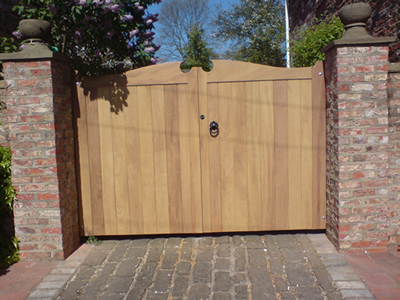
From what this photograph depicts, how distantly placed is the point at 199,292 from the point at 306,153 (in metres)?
1.74

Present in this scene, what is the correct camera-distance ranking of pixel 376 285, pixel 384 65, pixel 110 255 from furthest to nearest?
pixel 110 255
pixel 384 65
pixel 376 285

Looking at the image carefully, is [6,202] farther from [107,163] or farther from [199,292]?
[199,292]

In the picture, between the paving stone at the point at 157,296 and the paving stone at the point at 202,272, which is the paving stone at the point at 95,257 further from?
the paving stone at the point at 202,272

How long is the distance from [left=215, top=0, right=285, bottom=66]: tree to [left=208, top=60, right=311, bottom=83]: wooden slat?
882cm

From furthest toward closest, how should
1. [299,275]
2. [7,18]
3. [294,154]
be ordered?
[7,18] → [294,154] → [299,275]

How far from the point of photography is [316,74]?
3348mm

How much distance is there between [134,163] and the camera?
348 centimetres

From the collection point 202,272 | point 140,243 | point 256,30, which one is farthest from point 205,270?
point 256,30

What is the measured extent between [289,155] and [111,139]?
1.84 metres

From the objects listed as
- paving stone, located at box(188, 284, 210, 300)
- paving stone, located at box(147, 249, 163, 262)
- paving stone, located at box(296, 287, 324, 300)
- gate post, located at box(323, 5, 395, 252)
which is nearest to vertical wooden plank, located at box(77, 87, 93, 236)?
paving stone, located at box(147, 249, 163, 262)

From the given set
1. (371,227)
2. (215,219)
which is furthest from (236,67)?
(371,227)

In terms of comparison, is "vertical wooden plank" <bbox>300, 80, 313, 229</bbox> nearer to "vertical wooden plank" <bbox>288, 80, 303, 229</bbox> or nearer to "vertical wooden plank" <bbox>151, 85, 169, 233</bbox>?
"vertical wooden plank" <bbox>288, 80, 303, 229</bbox>

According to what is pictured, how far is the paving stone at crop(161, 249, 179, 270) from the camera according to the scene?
9.86 feet

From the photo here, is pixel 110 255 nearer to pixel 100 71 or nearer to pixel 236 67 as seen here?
pixel 100 71
